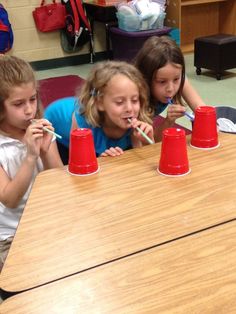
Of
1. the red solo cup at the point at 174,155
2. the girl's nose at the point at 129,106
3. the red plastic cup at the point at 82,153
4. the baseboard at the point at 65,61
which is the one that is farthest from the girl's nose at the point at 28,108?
the baseboard at the point at 65,61

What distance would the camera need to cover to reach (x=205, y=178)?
1.14m

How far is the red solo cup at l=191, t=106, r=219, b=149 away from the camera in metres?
1.31

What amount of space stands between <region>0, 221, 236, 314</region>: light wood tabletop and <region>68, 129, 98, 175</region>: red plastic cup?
41 cm

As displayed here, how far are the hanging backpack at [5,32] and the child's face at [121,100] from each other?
330 centimetres

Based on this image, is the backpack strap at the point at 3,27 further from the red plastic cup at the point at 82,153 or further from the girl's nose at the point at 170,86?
the red plastic cup at the point at 82,153

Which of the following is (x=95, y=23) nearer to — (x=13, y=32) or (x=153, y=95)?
(x=13, y=32)

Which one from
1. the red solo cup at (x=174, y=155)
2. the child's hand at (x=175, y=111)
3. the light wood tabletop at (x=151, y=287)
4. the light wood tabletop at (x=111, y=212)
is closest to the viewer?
the light wood tabletop at (x=151, y=287)

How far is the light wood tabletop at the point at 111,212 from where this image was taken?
84cm

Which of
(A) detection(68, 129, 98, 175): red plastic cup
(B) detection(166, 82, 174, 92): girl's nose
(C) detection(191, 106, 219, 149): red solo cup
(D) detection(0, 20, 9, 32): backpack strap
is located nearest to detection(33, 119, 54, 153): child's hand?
(A) detection(68, 129, 98, 175): red plastic cup

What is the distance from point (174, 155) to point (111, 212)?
0.27 m

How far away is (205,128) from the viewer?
4.33ft

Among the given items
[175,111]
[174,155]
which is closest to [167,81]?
[175,111]

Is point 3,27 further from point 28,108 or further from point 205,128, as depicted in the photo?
point 205,128

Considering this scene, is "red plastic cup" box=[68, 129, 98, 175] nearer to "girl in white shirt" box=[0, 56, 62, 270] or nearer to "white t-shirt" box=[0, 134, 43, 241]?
"girl in white shirt" box=[0, 56, 62, 270]
